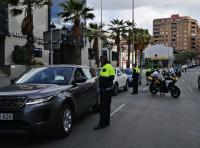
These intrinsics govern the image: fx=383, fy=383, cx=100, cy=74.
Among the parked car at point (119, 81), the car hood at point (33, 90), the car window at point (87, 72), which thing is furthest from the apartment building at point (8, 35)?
the car hood at point (33, 90)

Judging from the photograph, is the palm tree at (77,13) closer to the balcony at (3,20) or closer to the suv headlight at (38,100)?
the balcony at (3,20)

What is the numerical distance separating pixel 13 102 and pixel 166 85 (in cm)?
1179

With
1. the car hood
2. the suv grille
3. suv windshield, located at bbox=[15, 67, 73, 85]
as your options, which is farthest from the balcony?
the suv grille

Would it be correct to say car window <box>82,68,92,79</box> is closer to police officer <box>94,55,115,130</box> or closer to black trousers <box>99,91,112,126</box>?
police officer <box>94,55,115,130</box>

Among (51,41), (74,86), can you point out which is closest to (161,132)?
(74,86)

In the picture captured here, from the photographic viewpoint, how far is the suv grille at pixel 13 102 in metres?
6.97

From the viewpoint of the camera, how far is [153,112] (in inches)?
467

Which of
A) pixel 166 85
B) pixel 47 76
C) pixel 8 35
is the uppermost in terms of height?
pixel 8 35

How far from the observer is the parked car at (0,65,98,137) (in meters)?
6.97

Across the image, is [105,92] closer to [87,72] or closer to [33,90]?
[87,72]

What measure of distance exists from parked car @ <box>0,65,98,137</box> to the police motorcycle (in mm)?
8557

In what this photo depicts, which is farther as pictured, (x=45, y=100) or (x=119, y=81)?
(x=119, y=81)

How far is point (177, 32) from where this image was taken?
181875 mm

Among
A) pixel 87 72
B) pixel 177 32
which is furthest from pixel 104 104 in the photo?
pixel 177 32
